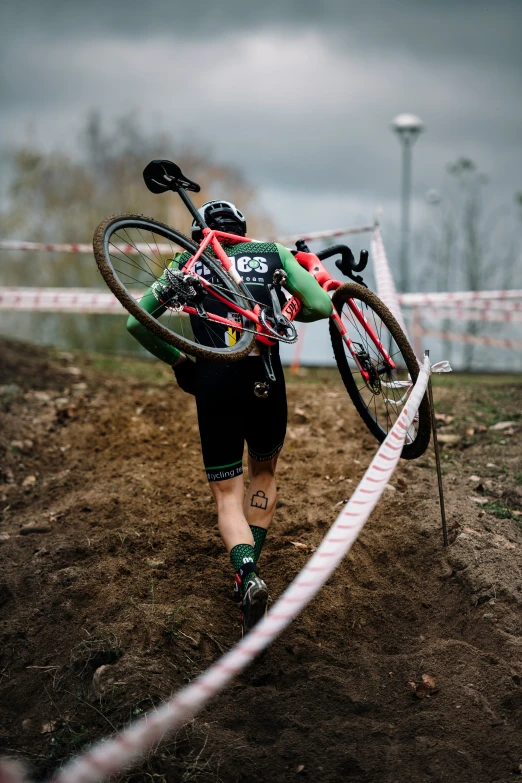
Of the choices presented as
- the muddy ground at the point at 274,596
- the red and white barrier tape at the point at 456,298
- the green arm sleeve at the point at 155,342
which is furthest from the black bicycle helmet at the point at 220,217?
the red and white barrier tape at the point at 456,298

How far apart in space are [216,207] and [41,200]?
22.1 metres

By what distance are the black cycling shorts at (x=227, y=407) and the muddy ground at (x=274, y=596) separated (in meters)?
0.93

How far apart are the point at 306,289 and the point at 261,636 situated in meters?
2.24

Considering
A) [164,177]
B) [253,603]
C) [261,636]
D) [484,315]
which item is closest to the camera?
[261,636]

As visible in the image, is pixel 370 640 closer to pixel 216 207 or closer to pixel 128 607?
pixel 128 607

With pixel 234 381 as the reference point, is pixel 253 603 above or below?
below

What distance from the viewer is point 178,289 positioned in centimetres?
421

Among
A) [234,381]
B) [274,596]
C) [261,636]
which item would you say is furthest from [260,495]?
[261,636]

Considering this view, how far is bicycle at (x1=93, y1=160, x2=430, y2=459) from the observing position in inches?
160

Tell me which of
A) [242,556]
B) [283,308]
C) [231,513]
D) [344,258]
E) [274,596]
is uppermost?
[344,258]

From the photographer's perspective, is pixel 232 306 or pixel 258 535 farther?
pixel 258 535

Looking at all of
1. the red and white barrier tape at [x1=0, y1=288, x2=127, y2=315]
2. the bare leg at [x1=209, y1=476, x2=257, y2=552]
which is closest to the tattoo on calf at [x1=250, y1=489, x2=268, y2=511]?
the bare leg at [x1=209, y1=476, x2=257, y2=552]

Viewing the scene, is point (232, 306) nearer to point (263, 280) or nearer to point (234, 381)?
point (263, 280)

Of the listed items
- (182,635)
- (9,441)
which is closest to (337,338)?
(182,635)
